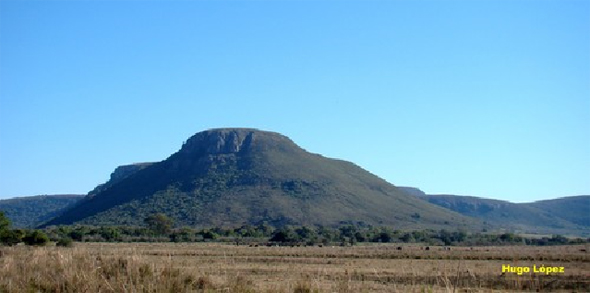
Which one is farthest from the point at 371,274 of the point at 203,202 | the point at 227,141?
the point at 227,141

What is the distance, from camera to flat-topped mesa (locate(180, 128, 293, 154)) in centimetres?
15912

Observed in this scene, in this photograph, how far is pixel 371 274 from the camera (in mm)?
32188

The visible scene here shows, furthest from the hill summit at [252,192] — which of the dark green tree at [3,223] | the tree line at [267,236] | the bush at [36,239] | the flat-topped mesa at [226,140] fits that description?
the bush at [36,239]

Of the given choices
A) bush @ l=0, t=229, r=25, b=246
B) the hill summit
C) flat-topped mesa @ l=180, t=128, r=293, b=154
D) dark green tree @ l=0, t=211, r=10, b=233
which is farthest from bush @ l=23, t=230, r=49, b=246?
flat-topped mesa @ l=180, t=128, r=293, b=154

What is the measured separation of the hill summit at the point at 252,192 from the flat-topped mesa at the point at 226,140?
0.26 metres

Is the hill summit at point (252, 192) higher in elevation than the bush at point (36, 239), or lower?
higher

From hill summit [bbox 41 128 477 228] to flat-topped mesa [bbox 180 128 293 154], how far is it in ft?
0.86

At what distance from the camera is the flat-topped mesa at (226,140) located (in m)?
159

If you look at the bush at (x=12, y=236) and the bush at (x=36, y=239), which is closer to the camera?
the bush at (x=36, y=239)

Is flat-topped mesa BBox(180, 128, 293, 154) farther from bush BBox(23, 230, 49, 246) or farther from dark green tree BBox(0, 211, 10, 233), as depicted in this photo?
bush BBox(23, 230, 49, 246)

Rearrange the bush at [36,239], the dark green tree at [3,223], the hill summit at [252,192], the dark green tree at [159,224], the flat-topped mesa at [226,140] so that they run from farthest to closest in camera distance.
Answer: the flat-topped mesa at [226,140] < the hill summit at [252,192] < the dark green tree at [159,224] < the dark green tree at [3,223] < the bush at [36,239]

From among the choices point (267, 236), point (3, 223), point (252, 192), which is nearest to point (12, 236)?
point (3, 223)

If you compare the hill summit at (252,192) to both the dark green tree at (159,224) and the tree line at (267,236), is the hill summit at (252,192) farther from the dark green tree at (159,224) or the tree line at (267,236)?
the tree line at (267,236)

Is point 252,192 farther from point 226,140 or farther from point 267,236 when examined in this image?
point 226,140
